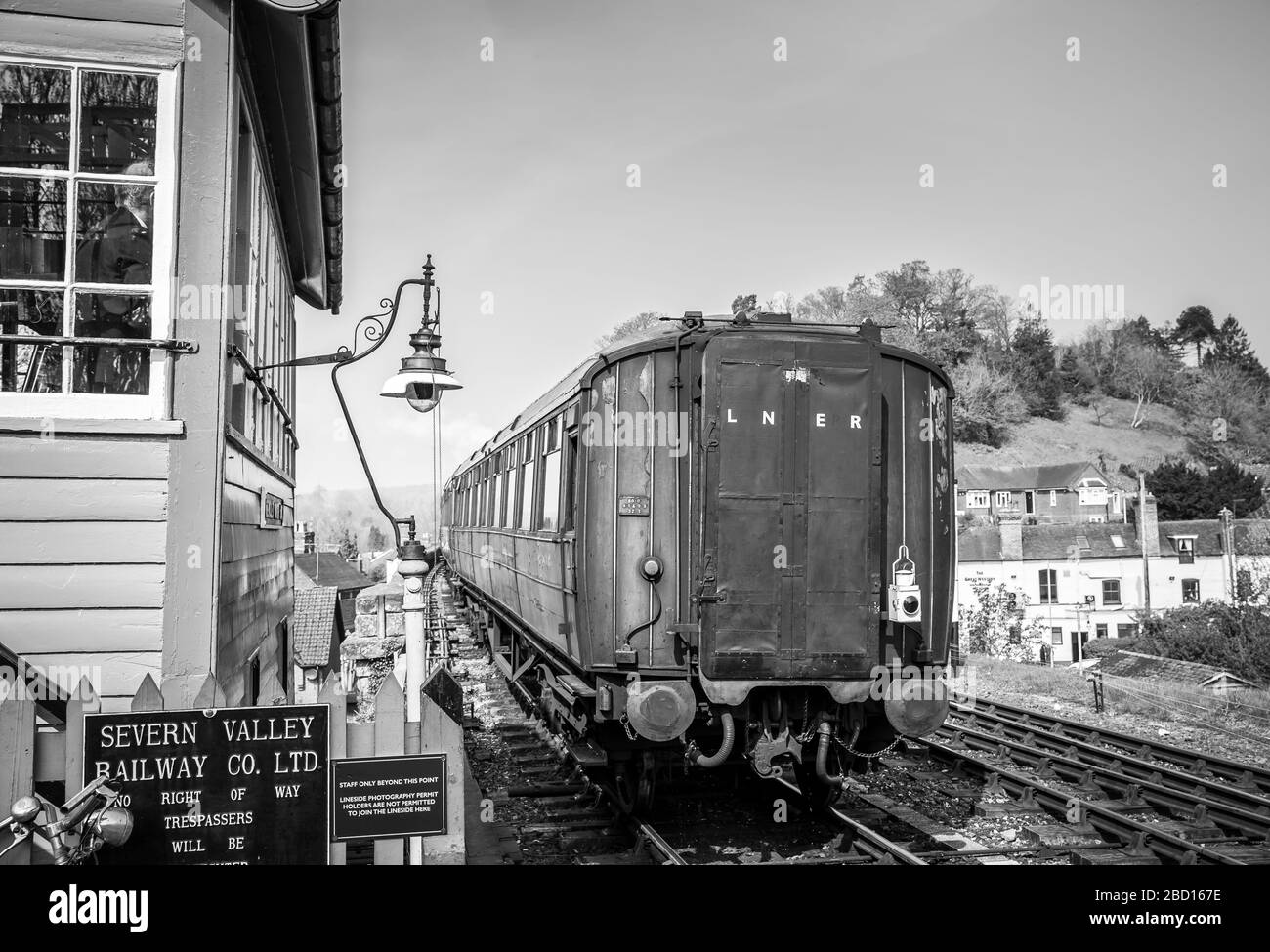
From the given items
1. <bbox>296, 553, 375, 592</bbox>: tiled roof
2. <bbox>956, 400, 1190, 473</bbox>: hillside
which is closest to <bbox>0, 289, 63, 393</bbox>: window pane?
<bbox>296, 553, 375, 592</bbox>: tiled roof

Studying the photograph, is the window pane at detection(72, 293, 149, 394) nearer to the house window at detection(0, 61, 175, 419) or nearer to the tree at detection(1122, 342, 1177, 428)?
the house window at detection(0, 61, 175, 419)

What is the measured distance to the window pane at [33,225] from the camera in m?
5.27

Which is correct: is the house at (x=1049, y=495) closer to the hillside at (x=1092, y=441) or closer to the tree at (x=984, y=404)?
the hillside at (x=1092, y=441)

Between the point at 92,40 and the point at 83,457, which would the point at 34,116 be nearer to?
the point at 92,40

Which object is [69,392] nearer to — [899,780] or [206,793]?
[206,793]

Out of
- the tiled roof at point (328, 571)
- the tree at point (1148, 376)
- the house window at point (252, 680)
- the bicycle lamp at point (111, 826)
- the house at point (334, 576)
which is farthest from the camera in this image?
the tree at point (1148, 376)

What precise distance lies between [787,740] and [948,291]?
94.8 meters

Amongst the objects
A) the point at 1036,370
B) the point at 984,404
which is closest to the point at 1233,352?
the point at 1036,370

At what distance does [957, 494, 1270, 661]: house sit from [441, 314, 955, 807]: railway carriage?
142 feet

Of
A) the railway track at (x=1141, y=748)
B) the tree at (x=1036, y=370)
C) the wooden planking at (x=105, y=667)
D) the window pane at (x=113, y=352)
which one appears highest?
the tree at (x=1036, y=370)

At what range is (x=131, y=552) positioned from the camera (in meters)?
5.16

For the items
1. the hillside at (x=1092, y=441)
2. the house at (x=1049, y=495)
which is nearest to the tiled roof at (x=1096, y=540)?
the house at (x=1049, y=495)

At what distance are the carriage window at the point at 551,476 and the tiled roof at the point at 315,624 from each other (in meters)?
16.2

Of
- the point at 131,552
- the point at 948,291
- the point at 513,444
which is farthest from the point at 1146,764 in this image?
the point at 948,291
